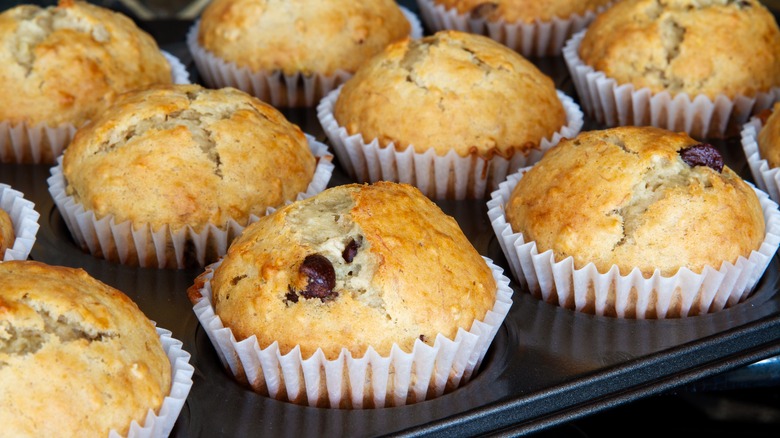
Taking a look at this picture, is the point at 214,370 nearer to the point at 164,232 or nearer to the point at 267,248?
the point at 267,248

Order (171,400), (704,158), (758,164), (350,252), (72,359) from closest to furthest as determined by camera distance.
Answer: (72,359) < (171,400) < (350,252) < (704,158) < (758,164)

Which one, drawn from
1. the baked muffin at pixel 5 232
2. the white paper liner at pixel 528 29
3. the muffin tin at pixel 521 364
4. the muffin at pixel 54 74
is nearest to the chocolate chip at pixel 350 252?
the muffin tin at pixel 521 364

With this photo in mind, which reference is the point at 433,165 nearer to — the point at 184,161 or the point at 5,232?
the point at 184,161

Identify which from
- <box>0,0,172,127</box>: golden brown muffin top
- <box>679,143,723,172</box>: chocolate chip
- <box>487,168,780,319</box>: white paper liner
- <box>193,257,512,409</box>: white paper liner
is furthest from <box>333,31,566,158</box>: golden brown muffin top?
<box>193,257,512,409</box>: white paper liner

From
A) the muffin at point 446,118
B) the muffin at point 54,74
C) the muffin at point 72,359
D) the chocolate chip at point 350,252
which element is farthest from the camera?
the muffin at point 54,74

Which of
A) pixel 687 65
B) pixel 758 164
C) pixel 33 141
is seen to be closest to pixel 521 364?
pixel 758 164

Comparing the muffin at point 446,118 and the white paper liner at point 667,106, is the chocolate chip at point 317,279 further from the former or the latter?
the white paper liner at point 667,106
